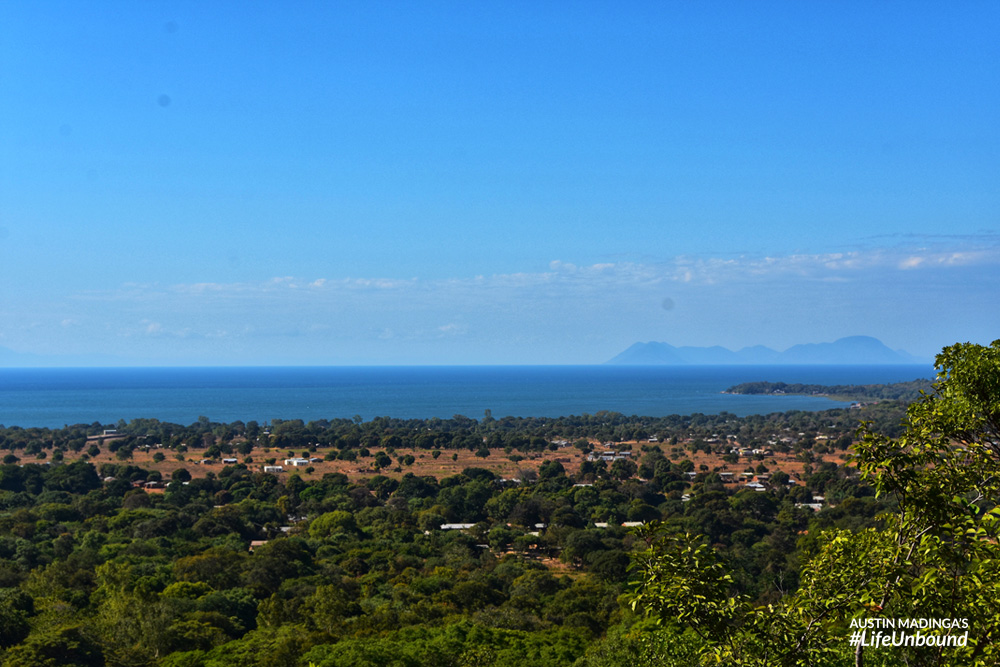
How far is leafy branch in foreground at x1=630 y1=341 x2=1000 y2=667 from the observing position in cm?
539

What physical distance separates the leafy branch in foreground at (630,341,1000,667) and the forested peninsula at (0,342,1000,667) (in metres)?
0.02

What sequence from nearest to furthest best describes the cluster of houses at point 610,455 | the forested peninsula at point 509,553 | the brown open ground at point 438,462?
the forested peninsula at point 509,553 < the brown open ground at point 438,462 < the cluster of houses at point 610,455

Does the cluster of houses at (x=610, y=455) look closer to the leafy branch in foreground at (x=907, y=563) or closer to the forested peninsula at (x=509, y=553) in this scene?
the forested peninsula at (x=509, y=553)

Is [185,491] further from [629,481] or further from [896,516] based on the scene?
[896,516]

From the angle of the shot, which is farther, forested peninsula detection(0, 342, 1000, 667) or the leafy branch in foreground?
forested peninsula detection(0, 342, 1000, 667)

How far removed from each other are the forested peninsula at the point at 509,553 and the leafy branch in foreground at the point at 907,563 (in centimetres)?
2

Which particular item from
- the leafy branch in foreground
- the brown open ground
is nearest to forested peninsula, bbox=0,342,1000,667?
the leafy branch in foreground

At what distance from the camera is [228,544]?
120 ft

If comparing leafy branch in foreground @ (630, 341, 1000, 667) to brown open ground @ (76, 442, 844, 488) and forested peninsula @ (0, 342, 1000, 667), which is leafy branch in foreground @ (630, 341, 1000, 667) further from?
brown open ground @ (76, 442, 844, 488)

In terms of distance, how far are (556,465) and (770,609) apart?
63.6 meters

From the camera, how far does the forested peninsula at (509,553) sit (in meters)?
5.69

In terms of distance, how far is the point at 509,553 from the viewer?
3884 cm

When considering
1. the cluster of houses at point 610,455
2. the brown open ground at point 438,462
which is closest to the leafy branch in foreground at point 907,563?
the brown open ground at point 438,462

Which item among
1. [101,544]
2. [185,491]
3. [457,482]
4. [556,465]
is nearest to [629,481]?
[556,465]
